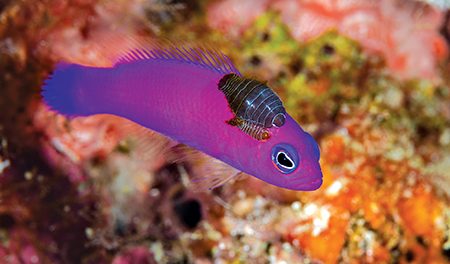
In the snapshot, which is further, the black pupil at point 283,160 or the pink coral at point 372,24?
the pink coral at point 372,24

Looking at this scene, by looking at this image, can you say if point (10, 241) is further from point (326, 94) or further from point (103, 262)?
point (326, 94)

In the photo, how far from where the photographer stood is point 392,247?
3.34 metres

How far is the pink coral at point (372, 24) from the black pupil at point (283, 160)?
2.24m

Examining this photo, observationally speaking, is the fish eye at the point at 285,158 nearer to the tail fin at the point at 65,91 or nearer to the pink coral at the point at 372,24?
the tail fin at the point at 65,91

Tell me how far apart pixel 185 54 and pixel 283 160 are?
625mm

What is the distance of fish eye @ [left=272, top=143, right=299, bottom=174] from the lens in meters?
1.68

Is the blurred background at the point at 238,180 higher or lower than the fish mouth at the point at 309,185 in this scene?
higher

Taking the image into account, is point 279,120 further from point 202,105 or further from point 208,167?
point 208,167

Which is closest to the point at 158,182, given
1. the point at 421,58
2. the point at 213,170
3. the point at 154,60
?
the point at 213,170

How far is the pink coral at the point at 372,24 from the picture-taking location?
Result: 378 centimetres

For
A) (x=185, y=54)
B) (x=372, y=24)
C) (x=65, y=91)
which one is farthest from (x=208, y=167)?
(x=372, y=24)

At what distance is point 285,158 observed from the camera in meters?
1.68

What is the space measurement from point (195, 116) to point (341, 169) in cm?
179

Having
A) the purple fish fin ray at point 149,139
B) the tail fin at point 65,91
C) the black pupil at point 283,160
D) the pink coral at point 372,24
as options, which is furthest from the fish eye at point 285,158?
the pink coral at point 372,24
